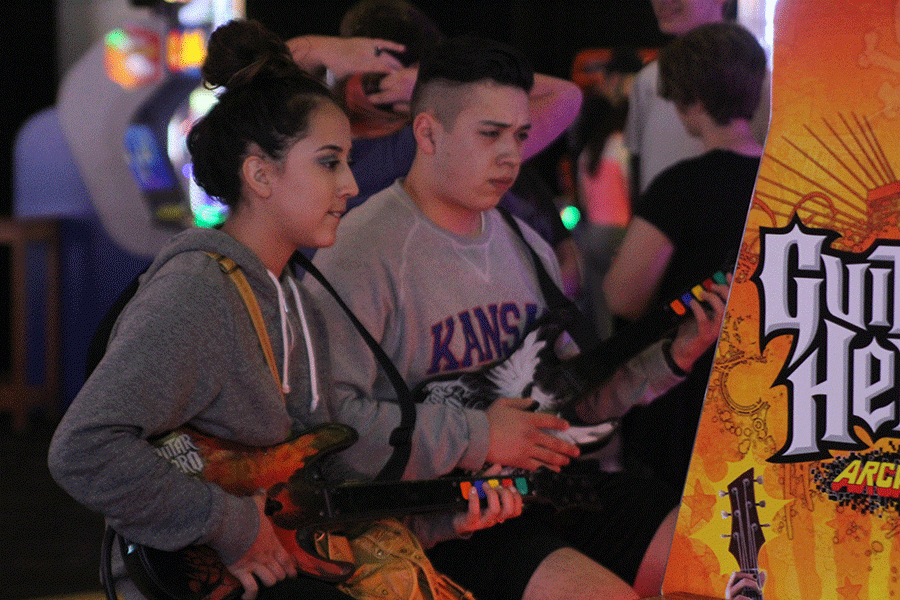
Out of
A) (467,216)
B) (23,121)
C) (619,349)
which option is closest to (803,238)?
(619,349)

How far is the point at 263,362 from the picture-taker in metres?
1.41

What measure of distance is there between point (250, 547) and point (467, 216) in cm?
77

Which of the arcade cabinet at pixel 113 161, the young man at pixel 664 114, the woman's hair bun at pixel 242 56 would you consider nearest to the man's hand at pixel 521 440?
the woman's hair bun at pixel 242 56

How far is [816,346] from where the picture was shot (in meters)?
1.32

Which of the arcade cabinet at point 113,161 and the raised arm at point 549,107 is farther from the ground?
the raised arm at point 549,107

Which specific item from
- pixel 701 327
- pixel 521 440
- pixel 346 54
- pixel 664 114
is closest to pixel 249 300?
Result: pixel 521 440

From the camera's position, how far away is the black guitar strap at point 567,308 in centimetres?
187

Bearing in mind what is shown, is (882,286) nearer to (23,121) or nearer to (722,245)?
→ (722,245)

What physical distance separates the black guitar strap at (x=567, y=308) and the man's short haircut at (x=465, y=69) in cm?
30

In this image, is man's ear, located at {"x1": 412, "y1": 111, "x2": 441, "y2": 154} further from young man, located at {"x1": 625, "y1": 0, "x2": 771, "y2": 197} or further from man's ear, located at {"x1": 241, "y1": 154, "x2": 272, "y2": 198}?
young man, located at {"x1": 625, "y1": 0, "x2": 771, "y2": 197}

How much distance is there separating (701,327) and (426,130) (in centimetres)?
59

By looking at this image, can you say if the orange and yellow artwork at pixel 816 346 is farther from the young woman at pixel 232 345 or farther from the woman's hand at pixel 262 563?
the woman's hand at pixel 262 563

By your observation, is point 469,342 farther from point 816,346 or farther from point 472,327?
point 816,346

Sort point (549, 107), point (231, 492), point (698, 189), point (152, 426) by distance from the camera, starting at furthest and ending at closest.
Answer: point (549, 107) < point (698, 189) < point (231, 492) < point (152, 426)
